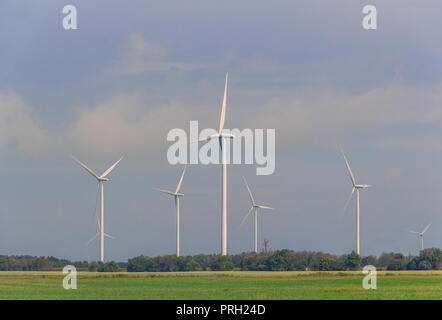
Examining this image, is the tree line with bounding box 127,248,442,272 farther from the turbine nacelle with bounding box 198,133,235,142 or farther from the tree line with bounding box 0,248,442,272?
the turbine nacelle with bounding box 198,133,235,142

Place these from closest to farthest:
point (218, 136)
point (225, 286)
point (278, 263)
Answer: point (225, 286), point (218, 136), point (278, 263)

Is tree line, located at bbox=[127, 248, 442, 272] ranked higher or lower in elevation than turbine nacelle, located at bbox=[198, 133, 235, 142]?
lower

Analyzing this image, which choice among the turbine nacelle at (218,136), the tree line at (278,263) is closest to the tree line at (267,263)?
the tree line at (278,263)

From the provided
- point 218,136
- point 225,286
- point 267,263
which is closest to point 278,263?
point 267,263

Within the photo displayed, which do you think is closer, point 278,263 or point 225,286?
point 225,286

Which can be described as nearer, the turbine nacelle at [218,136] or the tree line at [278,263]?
the turbine nacelle at [218,136]

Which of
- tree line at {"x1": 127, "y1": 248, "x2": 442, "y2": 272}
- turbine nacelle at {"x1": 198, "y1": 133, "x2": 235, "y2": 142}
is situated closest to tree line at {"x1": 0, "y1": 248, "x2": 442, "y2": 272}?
tree line at {"x1": 127, "y1": 248, "x2": 442, "y2": 272}

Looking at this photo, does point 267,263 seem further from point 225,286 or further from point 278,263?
point 225,286

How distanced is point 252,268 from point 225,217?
16.8 meters

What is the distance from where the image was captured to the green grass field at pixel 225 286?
71.7 meters

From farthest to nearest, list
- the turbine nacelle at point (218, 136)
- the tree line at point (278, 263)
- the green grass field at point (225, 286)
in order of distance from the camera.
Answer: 1. the tree line at point (278, 263)
2. the turbine nacelle at point (218, 136)
3. the green grass field at point (225, 286)

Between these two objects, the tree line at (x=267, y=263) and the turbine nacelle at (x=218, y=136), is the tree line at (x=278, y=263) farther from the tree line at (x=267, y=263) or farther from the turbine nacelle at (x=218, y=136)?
the turbine nacelle at (x=218, y=136)

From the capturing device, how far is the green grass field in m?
71.7

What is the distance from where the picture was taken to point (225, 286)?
84500 millimetres
